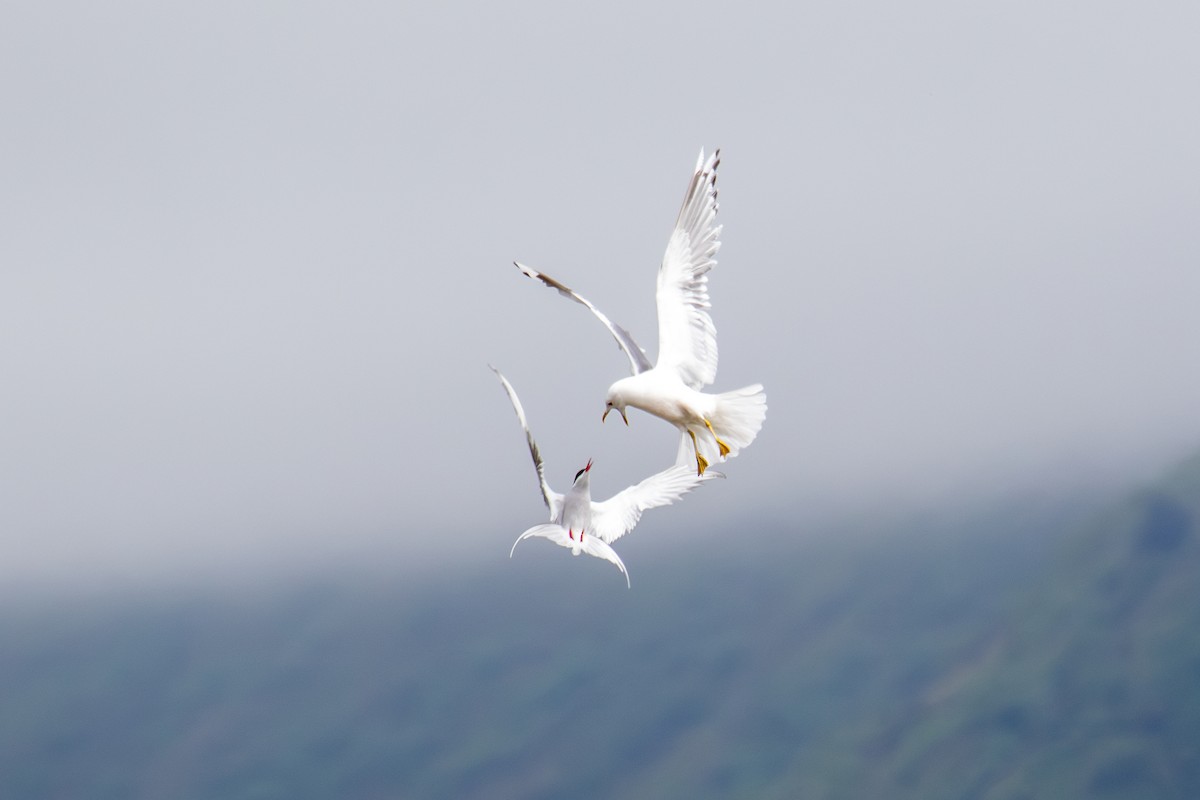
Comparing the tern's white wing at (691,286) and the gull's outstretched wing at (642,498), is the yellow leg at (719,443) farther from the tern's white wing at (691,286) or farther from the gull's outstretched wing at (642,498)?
the tern's white wing at (691,286)

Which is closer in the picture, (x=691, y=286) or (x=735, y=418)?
(x=735, y=418)

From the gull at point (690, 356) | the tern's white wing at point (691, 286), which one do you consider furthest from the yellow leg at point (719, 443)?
the tern's white wing at point (691, 286)

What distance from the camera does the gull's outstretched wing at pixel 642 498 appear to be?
22359 millimetres

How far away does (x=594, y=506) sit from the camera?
73.8 feet

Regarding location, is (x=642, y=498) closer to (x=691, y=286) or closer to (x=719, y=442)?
(x=719, y=442)

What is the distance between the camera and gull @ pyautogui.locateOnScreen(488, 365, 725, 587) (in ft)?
69.6

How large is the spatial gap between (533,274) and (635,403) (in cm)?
250

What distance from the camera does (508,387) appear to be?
837 inches

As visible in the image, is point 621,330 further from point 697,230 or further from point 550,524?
point 550,524

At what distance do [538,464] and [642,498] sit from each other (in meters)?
1.95

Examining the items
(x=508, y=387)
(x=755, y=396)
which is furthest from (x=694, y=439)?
(x=508, y=387)

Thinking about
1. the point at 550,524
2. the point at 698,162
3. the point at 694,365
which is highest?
the point at 698,162

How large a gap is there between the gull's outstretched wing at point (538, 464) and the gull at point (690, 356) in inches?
41.3

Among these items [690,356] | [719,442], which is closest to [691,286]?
[690,356]
